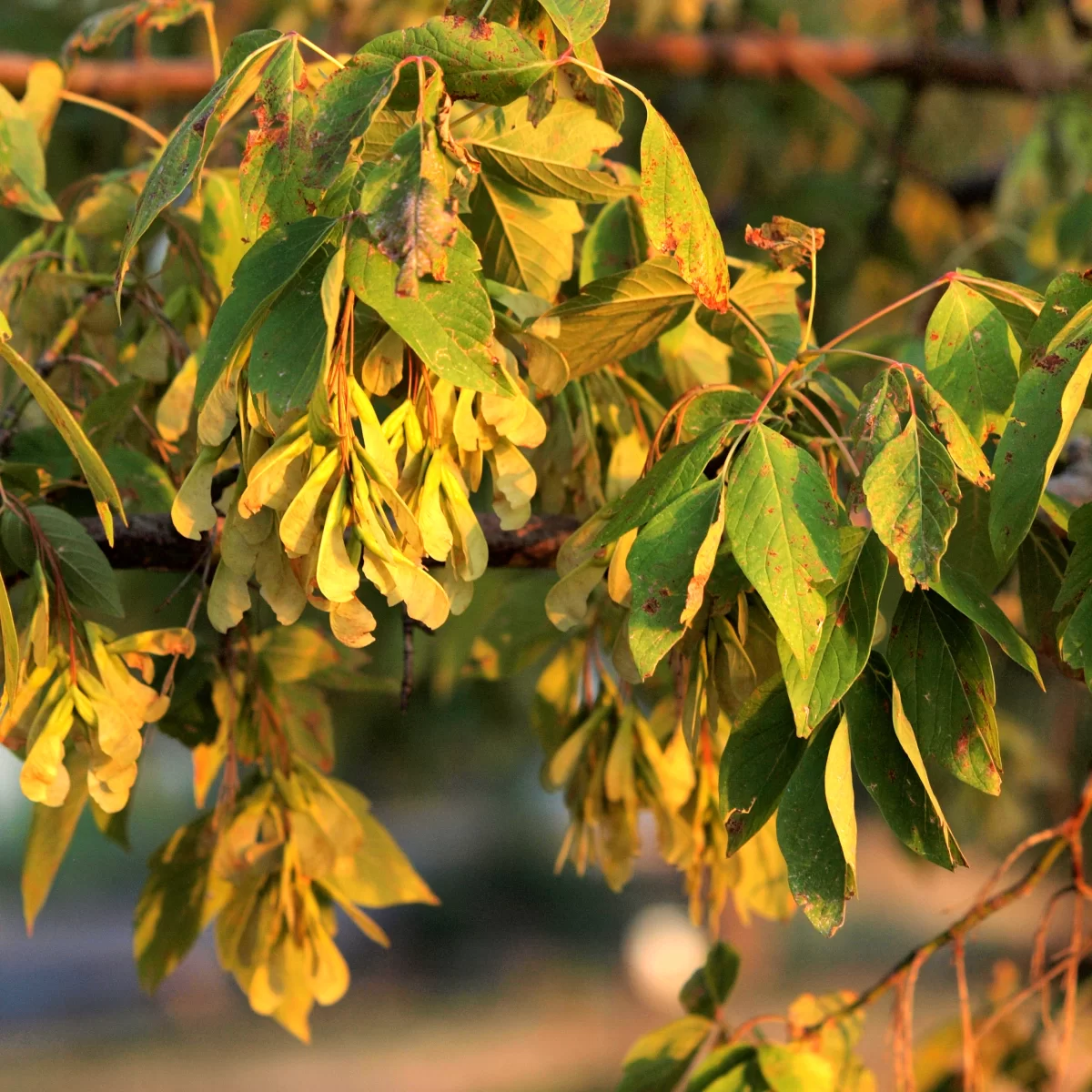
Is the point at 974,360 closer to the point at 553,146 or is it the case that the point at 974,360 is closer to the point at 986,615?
the point at 986,615

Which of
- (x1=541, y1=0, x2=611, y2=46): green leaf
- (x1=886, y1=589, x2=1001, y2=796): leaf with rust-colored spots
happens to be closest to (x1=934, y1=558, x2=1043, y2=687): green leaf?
(x1=886, y1=589, x2=1001, y2=796): leaf with rust-colored spots

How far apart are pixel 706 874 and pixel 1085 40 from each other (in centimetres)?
204

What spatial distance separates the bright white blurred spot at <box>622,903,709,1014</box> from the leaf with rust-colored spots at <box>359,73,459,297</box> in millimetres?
7854

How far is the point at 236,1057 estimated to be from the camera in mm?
7695

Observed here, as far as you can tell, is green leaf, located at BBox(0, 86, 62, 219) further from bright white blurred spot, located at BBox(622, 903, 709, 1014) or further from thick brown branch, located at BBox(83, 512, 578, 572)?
bright white blurred spot, located at BBox(622, 903, 709, 1014)

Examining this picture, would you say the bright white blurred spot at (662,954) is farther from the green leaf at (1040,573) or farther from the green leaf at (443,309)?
the green leaf at (443,309)

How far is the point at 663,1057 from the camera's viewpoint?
1081 mm

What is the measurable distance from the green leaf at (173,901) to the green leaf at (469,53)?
709 mm

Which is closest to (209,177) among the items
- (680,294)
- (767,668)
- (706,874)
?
(680,294)

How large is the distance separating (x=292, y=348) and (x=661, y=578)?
23cm

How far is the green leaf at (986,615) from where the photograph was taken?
2.15 feet

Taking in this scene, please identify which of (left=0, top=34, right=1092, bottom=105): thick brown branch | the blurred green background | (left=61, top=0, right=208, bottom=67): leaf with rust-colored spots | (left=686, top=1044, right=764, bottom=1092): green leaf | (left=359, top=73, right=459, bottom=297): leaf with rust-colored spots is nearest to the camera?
(left=359, top=73, right=459, bottom=297): leaf with rust-colored spots

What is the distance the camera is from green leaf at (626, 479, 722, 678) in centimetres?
64

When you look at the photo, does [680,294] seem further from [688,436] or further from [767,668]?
[767,668]
